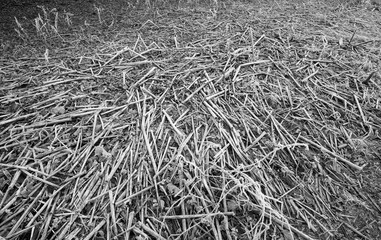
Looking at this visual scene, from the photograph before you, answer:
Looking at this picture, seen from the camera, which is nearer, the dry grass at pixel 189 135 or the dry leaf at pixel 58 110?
the dry grass at pixel 189 135

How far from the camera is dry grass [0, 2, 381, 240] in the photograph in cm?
126

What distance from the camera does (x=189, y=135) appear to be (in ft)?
5.10

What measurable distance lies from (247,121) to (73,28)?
208 centimetres

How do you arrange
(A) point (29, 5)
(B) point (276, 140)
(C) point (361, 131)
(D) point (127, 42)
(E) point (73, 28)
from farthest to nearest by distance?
(A) point (29, 5), (E) point (73, 28), (D) point (127, 42), (C) point (361, 131), (B) point (276, 140)

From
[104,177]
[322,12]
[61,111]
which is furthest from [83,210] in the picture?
[322,12]

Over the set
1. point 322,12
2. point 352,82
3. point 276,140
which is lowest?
point 276,140

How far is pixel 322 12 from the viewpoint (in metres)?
3.06

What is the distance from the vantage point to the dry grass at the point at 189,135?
1.26 metres

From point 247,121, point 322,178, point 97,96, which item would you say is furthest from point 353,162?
point 97,96

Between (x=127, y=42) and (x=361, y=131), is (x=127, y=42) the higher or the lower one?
the higher one

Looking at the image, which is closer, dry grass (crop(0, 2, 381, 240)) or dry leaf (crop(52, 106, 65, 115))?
dry grass (crop(0, 2, 381, 240))

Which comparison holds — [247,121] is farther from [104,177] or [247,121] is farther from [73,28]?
[73,28]

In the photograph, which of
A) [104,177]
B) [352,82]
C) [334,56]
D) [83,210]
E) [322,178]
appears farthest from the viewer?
[334,56]

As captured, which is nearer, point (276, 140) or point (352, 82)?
point (276, 140)
